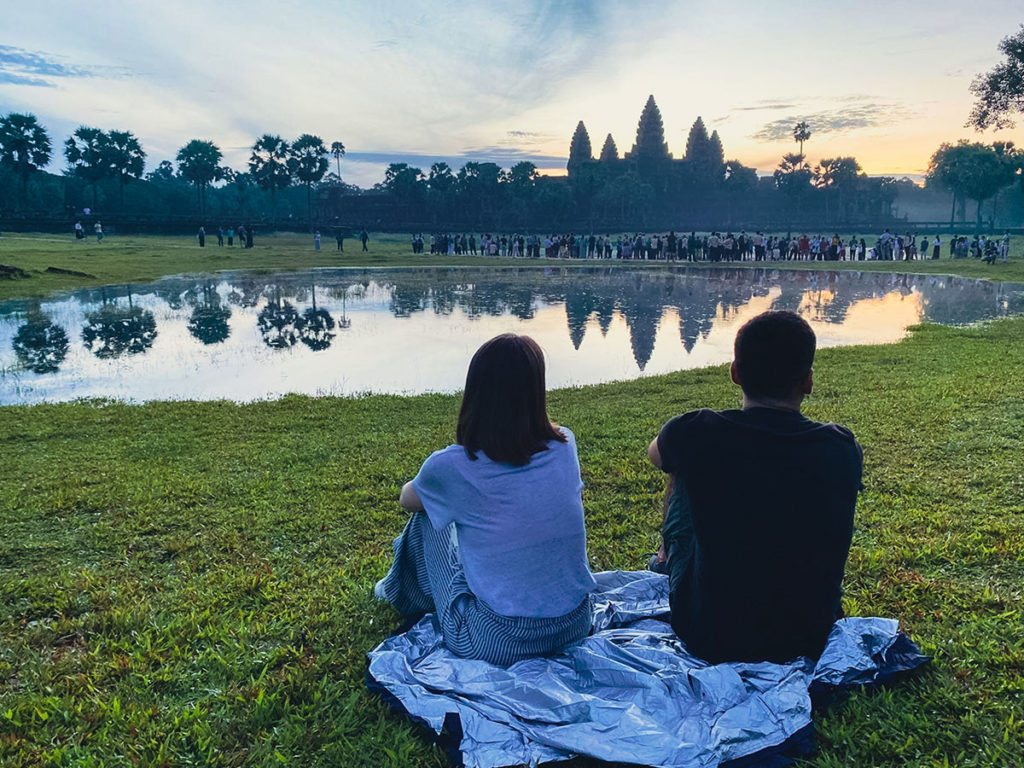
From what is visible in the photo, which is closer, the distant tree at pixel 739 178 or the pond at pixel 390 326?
the pond at pixel 390 326

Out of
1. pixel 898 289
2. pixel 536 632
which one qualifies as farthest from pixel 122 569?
pixel 898 289

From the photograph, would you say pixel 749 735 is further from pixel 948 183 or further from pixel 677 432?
pixel 948 183

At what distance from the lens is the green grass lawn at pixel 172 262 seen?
2305 centimetres

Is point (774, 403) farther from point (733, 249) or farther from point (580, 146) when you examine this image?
point (580, 146)

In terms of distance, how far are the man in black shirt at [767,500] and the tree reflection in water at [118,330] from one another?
11804 mm

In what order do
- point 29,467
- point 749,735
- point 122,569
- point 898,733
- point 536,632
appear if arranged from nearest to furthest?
point 749,735, point 898,733, point 536,632, point 122,569, point 29,467

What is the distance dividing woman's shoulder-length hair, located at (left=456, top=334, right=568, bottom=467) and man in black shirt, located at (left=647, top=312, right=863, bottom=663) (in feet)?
1.53

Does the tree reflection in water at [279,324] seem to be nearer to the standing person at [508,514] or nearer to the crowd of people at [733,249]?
the standing person at [508,514]

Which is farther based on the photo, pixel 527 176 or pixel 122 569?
pixel 527 176

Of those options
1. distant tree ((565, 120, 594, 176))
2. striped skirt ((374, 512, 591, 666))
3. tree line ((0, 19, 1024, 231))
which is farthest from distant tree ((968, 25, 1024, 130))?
distant tree ((565, 120, 594, 176))

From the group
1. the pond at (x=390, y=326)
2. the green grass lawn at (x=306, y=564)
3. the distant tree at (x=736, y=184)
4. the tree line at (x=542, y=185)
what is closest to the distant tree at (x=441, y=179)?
the tree line at (x=542, y=185)

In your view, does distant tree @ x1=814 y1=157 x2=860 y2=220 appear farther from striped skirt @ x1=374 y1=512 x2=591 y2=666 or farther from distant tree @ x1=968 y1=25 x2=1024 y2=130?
striped skirt @ x1=374 y1=512 x2=591 y2=666

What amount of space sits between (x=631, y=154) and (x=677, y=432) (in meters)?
105

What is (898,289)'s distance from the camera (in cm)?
2331
